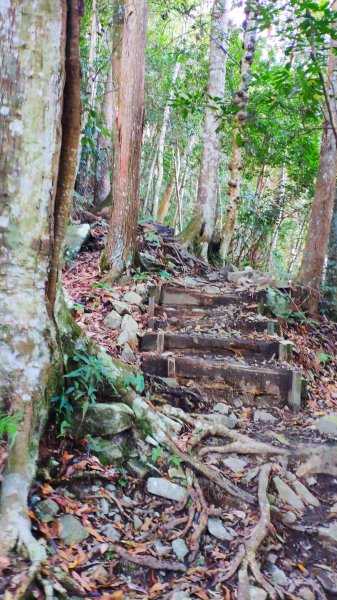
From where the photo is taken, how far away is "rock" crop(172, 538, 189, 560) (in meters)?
2.58

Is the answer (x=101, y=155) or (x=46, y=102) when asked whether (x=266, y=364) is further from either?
(x=101, y=155)

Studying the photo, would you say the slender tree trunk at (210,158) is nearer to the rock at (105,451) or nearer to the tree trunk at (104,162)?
the tree trunk at (104,162)

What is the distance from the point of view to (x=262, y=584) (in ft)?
8.13

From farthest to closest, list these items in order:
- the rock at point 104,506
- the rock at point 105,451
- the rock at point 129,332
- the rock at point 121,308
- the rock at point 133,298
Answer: the rock at point 133,298 < the rock at point 121,308 < the rock at point 129,332 < the rock at point 105,451 < the rock at point 104,506

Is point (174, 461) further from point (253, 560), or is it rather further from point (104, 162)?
point (104, 162)

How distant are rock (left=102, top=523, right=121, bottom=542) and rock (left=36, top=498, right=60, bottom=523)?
12.3 inches

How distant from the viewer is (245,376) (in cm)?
477

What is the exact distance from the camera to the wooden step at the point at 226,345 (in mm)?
5246

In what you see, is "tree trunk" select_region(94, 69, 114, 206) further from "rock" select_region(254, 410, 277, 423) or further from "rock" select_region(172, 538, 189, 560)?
"rock" select_region(172, 538, 189, 560)

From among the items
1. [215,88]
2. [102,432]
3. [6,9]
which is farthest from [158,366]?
[215,88]

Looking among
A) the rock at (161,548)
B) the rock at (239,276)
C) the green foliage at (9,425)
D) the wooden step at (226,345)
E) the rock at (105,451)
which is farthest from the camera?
the rock at (239,276)

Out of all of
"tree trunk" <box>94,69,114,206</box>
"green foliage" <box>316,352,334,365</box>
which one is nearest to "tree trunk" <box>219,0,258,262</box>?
"tree trunk" <box>94,69,114,206</box>

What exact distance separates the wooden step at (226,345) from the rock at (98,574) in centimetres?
307

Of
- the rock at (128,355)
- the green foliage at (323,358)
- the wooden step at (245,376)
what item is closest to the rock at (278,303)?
the green foliage at (323,358)
